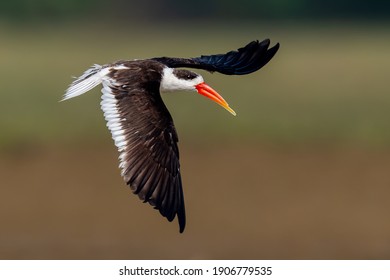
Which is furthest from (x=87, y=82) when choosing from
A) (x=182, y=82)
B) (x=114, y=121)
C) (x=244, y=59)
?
(x=244, y=59)

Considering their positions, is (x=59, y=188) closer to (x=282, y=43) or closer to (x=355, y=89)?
(x=355, y=89)

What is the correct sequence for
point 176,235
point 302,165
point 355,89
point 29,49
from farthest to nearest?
point 29,49, point 355,89, point 302,165, point 176,235

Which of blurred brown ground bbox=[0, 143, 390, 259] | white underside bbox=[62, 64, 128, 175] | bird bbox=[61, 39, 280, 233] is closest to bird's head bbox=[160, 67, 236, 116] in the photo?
bird bbox=[61, 39, 280, 233]

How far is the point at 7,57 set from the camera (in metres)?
22.4

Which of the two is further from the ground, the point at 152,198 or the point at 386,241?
the point at 152,198

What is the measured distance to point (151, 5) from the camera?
29.7m

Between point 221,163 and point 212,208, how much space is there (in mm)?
1776

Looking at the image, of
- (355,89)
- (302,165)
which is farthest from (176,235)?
(355,89)

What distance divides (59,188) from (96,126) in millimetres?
2868

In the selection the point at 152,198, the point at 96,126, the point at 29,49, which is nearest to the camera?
the point at 152,198

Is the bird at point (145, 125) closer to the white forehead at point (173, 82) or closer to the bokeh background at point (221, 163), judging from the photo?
the white forehead at point (173, 82)

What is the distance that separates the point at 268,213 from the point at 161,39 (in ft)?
44.4

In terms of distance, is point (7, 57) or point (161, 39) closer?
point (7, 57)

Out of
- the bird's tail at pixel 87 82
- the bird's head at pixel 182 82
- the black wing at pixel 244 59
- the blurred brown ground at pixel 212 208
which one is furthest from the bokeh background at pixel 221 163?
the bird's tail at pixel 87 82
